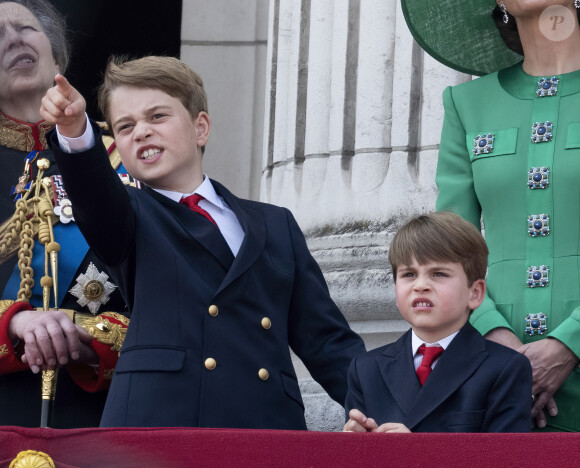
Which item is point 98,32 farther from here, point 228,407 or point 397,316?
point 228,407

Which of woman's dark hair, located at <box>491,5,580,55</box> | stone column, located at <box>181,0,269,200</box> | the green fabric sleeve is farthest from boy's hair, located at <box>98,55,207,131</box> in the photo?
stone column, located at <box>181,0,269,200</box>

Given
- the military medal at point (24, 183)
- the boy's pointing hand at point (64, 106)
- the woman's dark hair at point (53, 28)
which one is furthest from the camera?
the woman's dark hair at point (53, 28)

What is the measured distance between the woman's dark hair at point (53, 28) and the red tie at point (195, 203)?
0.82 metres

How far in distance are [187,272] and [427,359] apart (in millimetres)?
516

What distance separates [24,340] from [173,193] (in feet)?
1.51


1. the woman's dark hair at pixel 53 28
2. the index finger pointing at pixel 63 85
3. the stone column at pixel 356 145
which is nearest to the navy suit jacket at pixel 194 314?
the index finger pointing at pixel 63 85

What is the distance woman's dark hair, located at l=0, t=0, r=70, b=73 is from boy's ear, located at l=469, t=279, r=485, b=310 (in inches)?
54.5

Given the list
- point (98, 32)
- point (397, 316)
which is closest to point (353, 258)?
point (397, 316)

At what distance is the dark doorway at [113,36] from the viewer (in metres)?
5.91

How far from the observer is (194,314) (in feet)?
9.30

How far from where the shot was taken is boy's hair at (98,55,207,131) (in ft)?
10.0

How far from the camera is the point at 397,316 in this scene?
4242mm

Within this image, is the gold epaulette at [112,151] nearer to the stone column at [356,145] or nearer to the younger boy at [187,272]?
the younger boy at [187,272]

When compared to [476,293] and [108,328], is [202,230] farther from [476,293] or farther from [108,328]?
[476,293]
